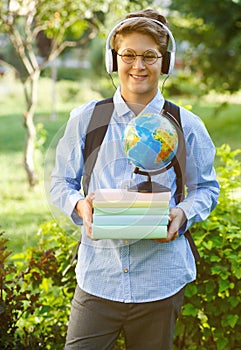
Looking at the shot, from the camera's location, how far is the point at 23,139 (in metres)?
12.8

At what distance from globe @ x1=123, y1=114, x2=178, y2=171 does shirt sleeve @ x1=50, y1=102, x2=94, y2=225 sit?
247mm

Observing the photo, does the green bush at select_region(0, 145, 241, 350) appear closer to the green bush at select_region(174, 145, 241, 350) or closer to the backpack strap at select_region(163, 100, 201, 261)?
the green bush at select_region(174, 145, 241, 350)

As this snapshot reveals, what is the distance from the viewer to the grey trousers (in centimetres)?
218

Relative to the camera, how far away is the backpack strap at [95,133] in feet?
7.25

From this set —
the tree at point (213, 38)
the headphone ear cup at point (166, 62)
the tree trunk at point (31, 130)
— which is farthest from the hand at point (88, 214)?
the tree at point (213, 38)

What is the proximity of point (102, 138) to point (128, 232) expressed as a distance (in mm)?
368

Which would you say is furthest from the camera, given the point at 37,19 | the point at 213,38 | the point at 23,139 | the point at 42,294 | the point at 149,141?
the point at 23,139

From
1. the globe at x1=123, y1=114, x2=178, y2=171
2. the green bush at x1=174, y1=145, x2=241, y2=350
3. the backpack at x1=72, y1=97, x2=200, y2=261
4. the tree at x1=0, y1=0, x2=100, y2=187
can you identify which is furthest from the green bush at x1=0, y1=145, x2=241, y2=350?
the tree at x1=0, y1=0, x2=100, y2=187

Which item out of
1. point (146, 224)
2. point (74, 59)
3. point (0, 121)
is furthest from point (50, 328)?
point (74, 59)

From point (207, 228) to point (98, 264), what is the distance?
109 cm

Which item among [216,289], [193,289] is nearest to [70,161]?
[193,289]

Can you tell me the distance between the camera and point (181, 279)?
7.34 ft

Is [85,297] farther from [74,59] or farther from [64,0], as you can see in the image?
[74,59]

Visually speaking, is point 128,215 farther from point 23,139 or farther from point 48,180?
point 23,139
